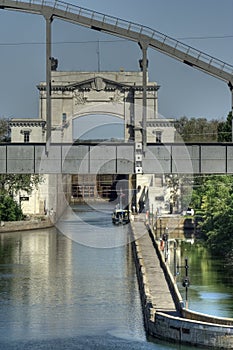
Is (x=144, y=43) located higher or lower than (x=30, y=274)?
higher

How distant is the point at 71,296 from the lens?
3350 cm

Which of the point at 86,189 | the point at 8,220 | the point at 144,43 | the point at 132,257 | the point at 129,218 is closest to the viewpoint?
the point at 144,43

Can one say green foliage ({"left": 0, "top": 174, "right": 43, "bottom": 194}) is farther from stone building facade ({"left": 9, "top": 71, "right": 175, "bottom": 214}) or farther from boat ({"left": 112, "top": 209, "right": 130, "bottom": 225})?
boat ({"left": 112, "top": 209, "right": 130, "bottom": 225})

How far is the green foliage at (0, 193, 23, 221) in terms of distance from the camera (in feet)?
218

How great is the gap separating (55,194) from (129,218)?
A: 7.37 metres

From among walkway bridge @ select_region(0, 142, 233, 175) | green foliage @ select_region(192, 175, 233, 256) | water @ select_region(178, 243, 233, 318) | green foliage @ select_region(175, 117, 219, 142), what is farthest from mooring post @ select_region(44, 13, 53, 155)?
green foliage @ select_region(175, 117, 219, 142)

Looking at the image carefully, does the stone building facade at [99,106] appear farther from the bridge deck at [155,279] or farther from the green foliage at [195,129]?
the bridge deck at [155,279]

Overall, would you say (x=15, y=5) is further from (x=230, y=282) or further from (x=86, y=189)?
(x=86, y=189)

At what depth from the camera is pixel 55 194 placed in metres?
78.7

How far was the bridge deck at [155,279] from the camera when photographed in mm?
28219

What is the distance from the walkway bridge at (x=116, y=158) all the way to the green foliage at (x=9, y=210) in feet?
130

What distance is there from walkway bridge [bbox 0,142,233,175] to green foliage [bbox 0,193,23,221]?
3973 centimetres

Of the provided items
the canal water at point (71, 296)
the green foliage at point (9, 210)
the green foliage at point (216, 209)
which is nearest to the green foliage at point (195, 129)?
the green foliage at point (216, 209)

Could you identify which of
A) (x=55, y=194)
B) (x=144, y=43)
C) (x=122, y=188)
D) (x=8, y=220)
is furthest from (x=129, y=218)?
(x=144, y=43)
